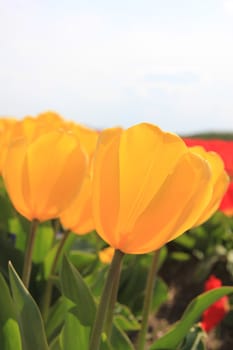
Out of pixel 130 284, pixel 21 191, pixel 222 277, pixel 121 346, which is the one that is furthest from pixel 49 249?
pixel 222 277

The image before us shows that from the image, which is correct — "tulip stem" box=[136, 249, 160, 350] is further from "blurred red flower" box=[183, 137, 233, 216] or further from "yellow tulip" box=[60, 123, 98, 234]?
"blurred red flower" box=[183, 137, 233, 216]

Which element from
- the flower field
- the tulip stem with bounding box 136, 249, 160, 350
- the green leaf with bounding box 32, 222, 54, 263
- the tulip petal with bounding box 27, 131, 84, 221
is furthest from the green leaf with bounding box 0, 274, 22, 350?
the green leaf with bounding box 32, 222, 54, 263

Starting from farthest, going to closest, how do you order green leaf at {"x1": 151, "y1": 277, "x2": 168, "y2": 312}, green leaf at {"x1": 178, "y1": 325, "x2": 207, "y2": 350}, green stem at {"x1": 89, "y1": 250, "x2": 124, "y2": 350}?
green leaf at {"x1": 151, "y1": 277, "x2": 168, "y2": 312}, green leaf at {"x1": 178, "y1": 325, "x2": 207, "y2": 350}, green stem at {"x1": 89, "y1": 250, "x2": 124, "y2": 350}

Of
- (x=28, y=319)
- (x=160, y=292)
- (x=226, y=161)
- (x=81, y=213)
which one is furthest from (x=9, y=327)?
(x=226, y=161)

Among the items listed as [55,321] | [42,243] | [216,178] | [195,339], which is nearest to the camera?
[216,178]

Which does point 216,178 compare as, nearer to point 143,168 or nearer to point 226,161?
point 143,168

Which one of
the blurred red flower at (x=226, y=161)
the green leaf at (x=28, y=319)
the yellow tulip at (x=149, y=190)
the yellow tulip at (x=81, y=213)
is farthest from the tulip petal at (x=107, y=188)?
the blurred red flower at (x=226, y=161)

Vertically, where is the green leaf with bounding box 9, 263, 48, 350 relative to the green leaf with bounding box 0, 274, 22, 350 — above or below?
above
